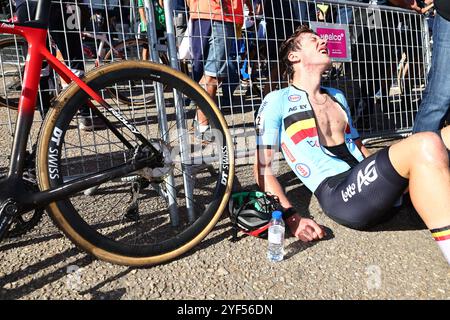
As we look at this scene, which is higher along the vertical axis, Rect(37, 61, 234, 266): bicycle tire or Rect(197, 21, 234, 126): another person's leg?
Rect(197, 21, 234, 126): another person's leg

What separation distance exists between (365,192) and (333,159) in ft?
1.56

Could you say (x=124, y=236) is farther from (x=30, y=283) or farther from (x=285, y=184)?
(x=285, y=184)

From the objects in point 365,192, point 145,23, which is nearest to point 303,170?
point 365,192

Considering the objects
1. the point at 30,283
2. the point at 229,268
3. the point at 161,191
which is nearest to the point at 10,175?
the point at 30,283

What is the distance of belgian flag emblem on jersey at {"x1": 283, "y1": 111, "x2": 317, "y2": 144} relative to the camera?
2.28 m

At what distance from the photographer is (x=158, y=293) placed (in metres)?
1.56

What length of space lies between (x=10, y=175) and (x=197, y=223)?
0.88 metres

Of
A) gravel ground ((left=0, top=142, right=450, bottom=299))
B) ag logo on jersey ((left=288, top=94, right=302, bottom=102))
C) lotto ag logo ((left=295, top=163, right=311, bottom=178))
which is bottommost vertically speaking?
gravel ground ((left=0, top=142, right=450, bottom=299))

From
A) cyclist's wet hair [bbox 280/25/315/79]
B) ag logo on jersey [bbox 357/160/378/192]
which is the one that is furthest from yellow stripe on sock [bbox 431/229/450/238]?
cyclist's wet hair [bbox 280/25/315/79]

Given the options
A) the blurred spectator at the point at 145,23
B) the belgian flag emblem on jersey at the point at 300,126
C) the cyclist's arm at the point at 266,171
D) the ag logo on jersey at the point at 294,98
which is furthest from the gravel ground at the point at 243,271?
the blurred spectator at the point at 145,23

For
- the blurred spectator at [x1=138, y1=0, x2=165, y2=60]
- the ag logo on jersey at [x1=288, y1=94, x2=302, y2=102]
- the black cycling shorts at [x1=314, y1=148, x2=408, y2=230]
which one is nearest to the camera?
the black cycling shorts at [x1=314, y1=148, x2=408, y2=230]

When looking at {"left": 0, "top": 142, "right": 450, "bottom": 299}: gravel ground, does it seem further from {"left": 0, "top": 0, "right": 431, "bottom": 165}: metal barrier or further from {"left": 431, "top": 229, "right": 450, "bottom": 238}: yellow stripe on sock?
{"left": 0, "top": 0, "right": 431, "bottom": 165}: metal barrier

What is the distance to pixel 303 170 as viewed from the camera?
2262 millimetres
